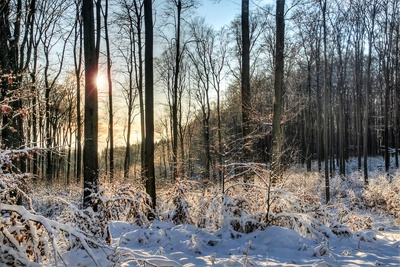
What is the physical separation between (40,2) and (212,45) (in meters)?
13.0

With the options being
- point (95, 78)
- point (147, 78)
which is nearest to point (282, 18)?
point (147, 78)

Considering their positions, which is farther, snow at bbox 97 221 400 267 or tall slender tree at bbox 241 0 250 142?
tall slender tree at bbox 241 0 250 142

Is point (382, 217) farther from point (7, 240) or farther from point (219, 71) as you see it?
point (219, 71)

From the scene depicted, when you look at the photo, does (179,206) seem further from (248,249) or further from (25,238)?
(25,238)

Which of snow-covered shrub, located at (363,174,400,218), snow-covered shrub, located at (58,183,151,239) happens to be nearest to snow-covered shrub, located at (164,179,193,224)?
snow-covered shrub, located at (58,183,151,239)

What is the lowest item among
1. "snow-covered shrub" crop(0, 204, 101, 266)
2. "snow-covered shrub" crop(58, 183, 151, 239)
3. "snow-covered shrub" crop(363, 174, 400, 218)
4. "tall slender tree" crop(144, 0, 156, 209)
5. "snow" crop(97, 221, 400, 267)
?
"snow-covered shrub" crop(363, 174, 400, 218)

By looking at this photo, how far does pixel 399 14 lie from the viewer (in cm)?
1628

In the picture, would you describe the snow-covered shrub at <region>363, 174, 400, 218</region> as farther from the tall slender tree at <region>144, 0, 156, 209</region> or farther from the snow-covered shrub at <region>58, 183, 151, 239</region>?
the snow-covered shrub at <region>58, 183, 151, 239</region>

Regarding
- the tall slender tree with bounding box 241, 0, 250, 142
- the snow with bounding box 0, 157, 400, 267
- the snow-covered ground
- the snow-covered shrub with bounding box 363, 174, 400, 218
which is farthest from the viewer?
the snow-covered shrub with bounding box 363, 174, 400, 218

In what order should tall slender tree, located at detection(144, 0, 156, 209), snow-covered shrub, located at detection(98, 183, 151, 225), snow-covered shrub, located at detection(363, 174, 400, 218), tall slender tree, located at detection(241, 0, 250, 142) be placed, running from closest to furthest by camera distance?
1. snow-covered shrub, located at detection(98, 183, 151, 225)
2. tall slender tree, located at detection(144, 0, 156, 209)
3. tall slender tree, located at detection(241, 0, 250, 142)
4. snow-covered shrub, located at detection(363, 174, 400, 218)

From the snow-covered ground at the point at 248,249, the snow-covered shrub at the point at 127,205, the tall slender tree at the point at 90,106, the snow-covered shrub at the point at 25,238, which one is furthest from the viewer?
the tall slender tree at the point at 90,106

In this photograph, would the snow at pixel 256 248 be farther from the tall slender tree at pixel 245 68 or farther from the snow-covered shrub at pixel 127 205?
the tall slender tree at pixel 245 68

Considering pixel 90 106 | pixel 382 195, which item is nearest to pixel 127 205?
pixel 90 106

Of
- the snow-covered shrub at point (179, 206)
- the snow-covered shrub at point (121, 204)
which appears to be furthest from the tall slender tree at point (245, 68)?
the snow-covered shrub at point (121, 204)
